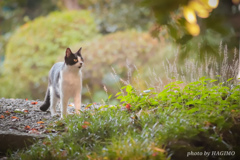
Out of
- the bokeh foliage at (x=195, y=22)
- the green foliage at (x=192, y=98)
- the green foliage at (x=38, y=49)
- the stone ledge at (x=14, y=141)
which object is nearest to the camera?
the bokeh foliage at (x=195, y=22)

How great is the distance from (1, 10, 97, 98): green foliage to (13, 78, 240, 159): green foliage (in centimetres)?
474

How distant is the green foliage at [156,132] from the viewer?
7.77ft

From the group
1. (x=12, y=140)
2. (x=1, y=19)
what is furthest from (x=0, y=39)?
(x=12, y=140)

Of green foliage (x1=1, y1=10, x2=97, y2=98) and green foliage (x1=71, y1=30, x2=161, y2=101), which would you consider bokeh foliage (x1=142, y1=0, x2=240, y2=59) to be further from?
green foliage (x1=1, y1=10, x2=97, y2=98)

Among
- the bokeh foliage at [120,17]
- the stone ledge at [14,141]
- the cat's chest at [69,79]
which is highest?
the bokeh foliage at [120,17]

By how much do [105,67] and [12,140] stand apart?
415cm

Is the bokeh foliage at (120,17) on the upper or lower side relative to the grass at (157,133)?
upper

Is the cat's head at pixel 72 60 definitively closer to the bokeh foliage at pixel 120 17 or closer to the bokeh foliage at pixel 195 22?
the bokeh foliage at pixel 195 22

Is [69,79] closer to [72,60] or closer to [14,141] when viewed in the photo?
[72,60]

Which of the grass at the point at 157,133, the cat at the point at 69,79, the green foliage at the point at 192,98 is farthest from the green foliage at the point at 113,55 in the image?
the grass at the point at 157,133

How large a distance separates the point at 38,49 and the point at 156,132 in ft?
18.9

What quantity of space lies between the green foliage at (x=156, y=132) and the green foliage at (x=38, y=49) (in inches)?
187

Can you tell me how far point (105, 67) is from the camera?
22.6 ft

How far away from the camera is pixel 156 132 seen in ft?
8.29
